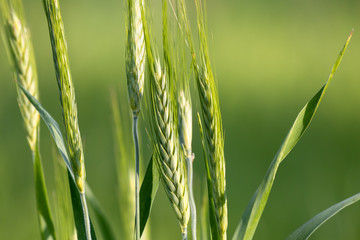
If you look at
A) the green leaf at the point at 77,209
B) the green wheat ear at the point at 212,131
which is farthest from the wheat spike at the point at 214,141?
the green leaf at the point at 77,209

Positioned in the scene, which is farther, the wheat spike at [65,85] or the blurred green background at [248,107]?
the blurred green background at [248,107]

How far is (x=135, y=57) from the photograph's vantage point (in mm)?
384

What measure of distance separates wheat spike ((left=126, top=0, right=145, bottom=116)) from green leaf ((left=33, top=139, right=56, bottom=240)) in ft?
0.45

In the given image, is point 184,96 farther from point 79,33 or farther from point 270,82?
point 79,33

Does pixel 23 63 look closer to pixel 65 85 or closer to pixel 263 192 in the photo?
pixel 65 85

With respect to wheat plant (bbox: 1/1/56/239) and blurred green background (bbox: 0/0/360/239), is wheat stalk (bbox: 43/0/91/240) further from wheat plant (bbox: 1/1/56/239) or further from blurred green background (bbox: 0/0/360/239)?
blurred green background (bbox: 0/0/360/239)

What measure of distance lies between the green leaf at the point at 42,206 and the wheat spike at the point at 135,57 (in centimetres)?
14

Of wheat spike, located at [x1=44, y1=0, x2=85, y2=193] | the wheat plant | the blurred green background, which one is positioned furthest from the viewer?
the blurred green background

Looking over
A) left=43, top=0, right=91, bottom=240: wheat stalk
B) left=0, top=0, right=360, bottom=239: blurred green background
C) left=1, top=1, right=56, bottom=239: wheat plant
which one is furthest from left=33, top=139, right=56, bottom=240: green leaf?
left=0, top=0, right=360, bottom=239: blurred green background

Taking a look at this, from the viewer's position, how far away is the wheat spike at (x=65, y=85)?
36 centimetres

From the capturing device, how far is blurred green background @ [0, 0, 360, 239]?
127 cm

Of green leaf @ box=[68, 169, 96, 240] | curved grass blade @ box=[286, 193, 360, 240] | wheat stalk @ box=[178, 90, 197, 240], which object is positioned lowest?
curved grass blade @ box=[286, 193, 360, 240]

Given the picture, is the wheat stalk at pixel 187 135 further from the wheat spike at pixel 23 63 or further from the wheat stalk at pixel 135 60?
the wheat spike at pixel 23 63

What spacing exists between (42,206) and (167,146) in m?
0.17
